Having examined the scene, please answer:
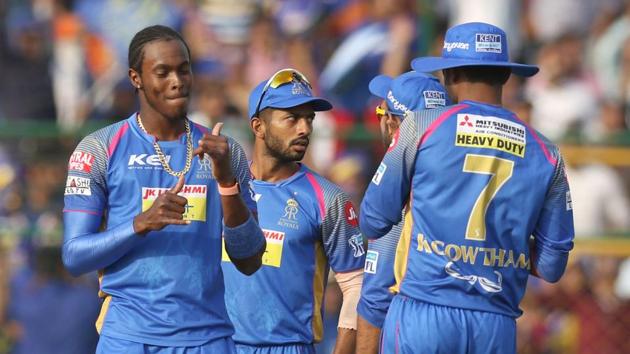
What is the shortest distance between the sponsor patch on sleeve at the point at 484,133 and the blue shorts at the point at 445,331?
2.48ft

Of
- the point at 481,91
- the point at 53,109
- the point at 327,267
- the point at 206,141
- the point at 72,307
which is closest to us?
the point at 206,141

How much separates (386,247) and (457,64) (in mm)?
1159

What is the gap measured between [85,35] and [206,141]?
24.9 ft

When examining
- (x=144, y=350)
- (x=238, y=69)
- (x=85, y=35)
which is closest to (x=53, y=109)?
(x=85, y=35)

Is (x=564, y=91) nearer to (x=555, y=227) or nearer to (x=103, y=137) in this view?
(x=555, y=227)

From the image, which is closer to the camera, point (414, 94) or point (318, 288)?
point (414, 94)

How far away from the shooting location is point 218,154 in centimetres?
574

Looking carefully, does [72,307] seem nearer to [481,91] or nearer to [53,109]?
[53,109]

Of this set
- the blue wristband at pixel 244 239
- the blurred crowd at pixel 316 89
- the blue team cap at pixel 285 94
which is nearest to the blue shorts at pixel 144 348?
the blue wristband at pixel 244 239

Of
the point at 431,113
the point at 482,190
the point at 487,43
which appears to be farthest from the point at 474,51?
the point at 482,190

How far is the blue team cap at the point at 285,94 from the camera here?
7293 mm

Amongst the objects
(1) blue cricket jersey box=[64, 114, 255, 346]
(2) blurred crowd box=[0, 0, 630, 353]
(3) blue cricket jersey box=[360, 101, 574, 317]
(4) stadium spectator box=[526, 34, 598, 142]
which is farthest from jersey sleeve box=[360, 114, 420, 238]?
(4) stadium spectator box=[526, 34, 598, 142]

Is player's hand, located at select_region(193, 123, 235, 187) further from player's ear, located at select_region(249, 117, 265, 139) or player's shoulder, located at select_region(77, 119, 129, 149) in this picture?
player's ear, located at select_region(249, 117, 265, 139)

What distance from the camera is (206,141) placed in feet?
18.7
